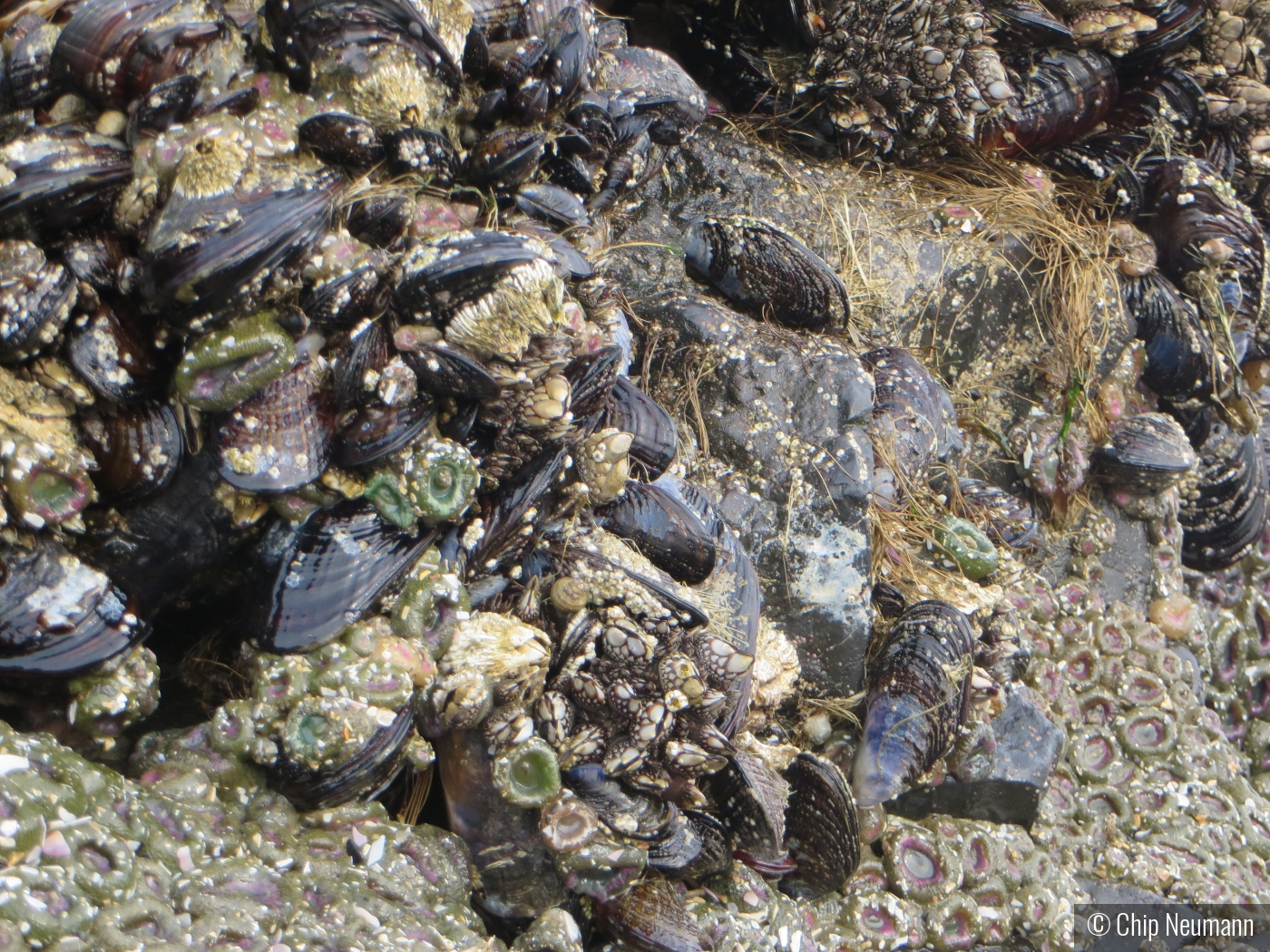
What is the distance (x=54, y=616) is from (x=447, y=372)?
1.06 meters

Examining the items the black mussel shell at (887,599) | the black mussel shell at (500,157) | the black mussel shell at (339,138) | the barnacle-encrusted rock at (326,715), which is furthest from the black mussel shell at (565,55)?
the black mussel shell at (887,599)

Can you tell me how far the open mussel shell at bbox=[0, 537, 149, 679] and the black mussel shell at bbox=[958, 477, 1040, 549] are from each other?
3372mm

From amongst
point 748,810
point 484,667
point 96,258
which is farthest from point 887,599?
point 96,258

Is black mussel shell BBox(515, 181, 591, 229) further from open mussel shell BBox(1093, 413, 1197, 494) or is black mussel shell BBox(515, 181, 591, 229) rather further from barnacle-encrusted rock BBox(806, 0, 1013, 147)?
open mussel shell BBox(1093, 413, 1197, 494)

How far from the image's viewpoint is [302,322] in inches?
92.6

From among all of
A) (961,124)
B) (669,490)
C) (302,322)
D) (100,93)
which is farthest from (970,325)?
(100,93)

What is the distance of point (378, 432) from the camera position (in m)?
2.41

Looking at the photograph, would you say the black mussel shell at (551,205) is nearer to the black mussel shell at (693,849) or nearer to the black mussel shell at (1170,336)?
the black mussel shell at (693,849)

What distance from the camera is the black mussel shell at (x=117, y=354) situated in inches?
86.5

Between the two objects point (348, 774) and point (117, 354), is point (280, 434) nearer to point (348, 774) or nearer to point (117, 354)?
point (117, 354)

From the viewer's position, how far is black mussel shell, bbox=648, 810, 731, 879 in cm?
282

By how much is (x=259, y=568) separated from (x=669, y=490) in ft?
4.47

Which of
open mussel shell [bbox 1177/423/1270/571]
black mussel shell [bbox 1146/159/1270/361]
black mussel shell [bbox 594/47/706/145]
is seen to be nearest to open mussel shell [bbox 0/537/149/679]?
Result: black mussel shell [bbox 594/47/706/145]

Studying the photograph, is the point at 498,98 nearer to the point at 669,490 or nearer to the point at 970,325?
the point at 669,490
